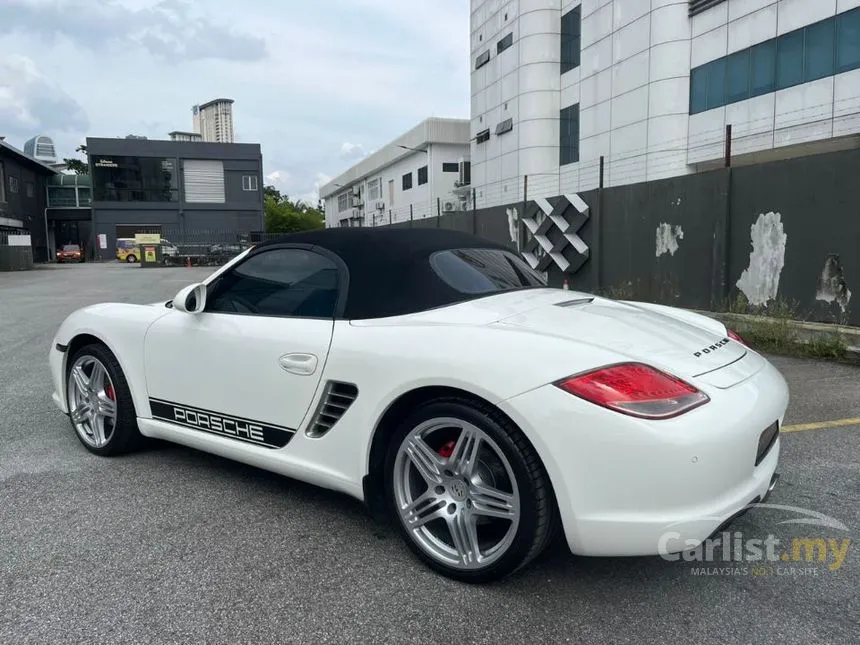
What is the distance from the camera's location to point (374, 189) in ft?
208

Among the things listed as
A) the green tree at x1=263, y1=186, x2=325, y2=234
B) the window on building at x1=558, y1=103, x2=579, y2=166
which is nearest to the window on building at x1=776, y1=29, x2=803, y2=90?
the window on building at x1=558, y1=103, x2=579, y2=166

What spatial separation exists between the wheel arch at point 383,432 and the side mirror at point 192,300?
1386mm

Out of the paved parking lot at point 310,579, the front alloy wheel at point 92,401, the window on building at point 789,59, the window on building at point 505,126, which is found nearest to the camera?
the paved parking lot at point 310,579

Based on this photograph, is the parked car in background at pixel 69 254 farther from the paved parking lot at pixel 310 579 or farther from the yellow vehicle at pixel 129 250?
the paved parking lot at pixel 310 579

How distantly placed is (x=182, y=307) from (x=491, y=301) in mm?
1684

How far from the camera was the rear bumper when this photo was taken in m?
2.10

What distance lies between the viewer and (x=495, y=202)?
3853cm

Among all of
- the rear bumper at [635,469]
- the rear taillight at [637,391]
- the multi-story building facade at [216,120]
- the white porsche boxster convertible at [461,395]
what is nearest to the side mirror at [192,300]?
the white porsche boxster convertible at [461,395]

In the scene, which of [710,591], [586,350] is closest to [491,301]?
[586,350]

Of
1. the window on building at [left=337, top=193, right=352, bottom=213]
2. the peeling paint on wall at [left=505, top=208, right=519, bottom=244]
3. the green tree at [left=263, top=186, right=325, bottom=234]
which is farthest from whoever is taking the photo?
the green tree at [left=263, top=186, right=325, bottom=234]

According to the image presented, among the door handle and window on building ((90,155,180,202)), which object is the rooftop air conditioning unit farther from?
the door handle

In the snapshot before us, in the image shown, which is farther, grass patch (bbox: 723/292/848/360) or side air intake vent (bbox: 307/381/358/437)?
grass patch (bbox: 723/292/848/360)

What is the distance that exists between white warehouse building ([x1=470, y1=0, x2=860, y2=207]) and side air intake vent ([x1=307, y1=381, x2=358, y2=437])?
13.7 meters

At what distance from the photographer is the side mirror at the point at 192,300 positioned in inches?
134
